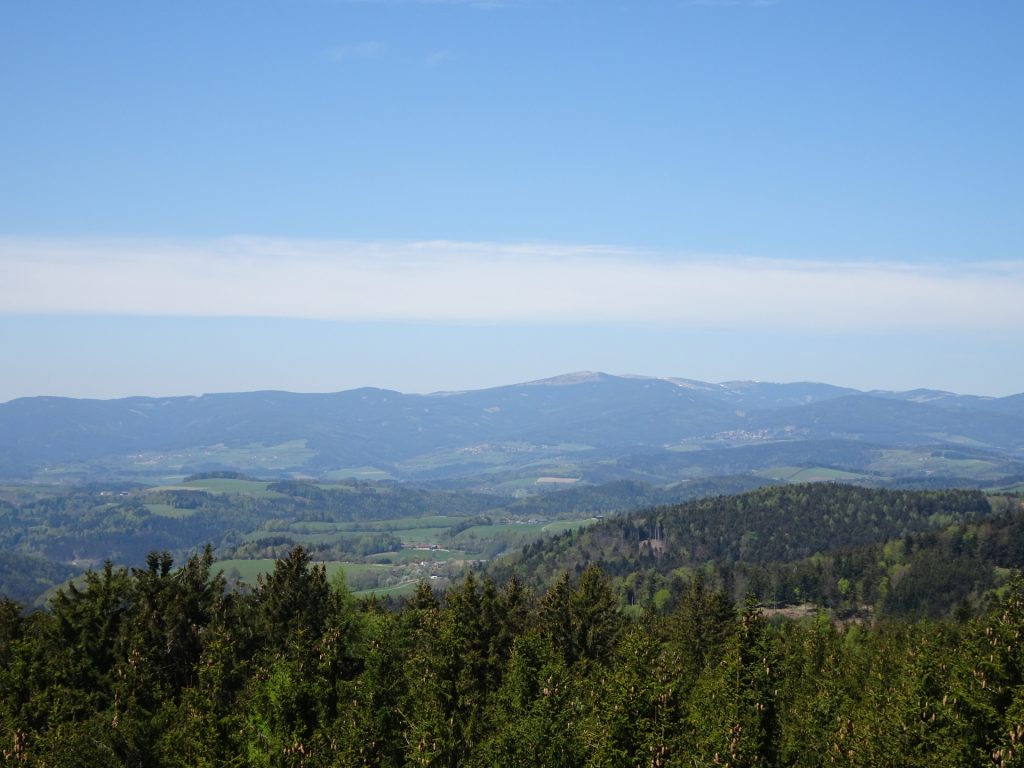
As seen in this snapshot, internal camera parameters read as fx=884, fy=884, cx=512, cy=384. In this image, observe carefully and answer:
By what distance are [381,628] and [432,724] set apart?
1761 cm

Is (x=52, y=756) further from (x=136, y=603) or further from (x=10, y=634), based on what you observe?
(x=10, y=634)

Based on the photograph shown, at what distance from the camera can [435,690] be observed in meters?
51.0

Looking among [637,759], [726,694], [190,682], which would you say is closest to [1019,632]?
[726,694]

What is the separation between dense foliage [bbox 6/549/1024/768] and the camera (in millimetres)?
39438

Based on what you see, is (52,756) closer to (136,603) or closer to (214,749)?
(214,749)

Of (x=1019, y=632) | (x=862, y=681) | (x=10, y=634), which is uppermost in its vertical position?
(x=1019, y=632)

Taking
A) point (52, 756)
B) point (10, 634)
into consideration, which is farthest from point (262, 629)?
point (52, 756)

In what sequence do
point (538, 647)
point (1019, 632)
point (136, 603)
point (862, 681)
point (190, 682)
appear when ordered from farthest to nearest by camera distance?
1. point (862, 681)
2. point (136, 603)
3. point (190, 682)
4. point (538, 647)
5. point (1019, 632)

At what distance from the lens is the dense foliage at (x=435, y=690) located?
129 ft

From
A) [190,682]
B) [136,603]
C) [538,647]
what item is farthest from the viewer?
[136,603]

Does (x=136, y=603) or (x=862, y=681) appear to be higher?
(x=136, y=603)

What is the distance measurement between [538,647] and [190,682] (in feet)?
79.2

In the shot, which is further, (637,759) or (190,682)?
(190,682)

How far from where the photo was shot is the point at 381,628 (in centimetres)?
6112
